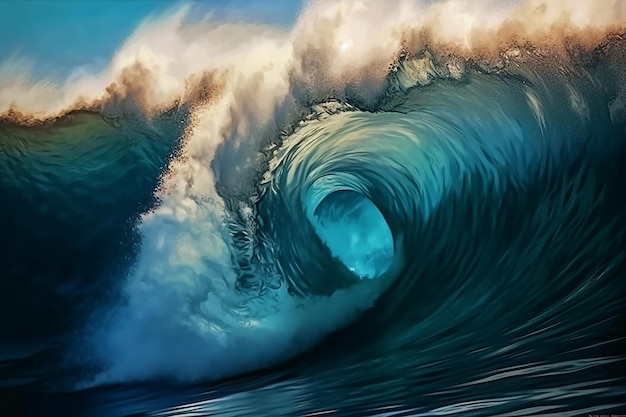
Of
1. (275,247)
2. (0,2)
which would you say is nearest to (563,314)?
(275,247)

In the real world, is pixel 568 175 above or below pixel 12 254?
below

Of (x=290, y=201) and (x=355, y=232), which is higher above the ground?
(x=290, y=201)

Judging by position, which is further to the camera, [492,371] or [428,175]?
[428,175]

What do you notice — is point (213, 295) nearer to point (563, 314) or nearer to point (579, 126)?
point (563, 314)

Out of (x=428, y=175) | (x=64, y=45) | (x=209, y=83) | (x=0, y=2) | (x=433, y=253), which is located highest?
(x=0, y=2)
